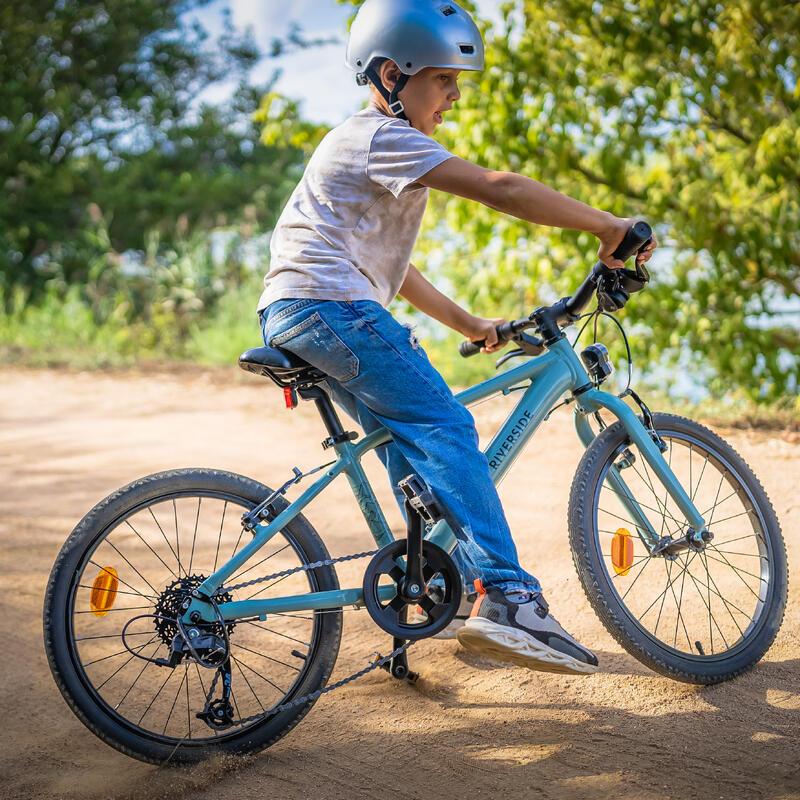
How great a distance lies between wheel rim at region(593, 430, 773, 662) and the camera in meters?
2.95

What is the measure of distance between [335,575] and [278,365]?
651mm

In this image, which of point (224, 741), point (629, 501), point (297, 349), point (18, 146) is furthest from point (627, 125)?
point (18, 146)

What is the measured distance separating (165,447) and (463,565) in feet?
13.5

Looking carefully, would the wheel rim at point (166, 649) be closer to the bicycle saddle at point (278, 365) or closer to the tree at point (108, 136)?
the bicycle saddle at point (278, 365)

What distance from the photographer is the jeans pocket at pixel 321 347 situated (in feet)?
8.27

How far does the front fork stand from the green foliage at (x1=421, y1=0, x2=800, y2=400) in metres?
3.29

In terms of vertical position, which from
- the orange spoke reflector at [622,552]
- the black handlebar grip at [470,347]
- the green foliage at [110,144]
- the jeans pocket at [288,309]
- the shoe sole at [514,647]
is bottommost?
the shoe sole at [514,647]

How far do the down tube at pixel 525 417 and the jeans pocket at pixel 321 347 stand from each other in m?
0.56

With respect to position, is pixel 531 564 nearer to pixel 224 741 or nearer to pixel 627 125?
pixel 224 741

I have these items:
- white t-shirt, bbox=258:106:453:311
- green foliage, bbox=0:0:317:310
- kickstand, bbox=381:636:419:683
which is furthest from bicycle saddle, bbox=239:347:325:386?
green foliage, bbox=0:0:317:310

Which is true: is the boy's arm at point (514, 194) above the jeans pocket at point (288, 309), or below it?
above

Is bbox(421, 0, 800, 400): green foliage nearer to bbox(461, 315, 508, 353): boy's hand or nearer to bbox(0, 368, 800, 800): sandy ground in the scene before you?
Result: bbox(0, 368, 800, 800): sandy ground

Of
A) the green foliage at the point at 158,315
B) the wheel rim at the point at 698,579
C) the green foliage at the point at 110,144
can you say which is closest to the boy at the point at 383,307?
the wheel rim at the point at 698,579

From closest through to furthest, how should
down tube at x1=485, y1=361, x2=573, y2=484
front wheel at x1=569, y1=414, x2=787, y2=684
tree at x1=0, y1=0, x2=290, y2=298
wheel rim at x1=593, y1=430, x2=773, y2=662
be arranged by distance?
front wheel at x1=569, y1=414, x2=787, y2=684, down tube at x1=485, y1=361, x2=573, y2=484, wheel rim at x1=593, y1=430, x2=773, y2=662, tree at x1=0, y1=0, x2=290, y2=298
